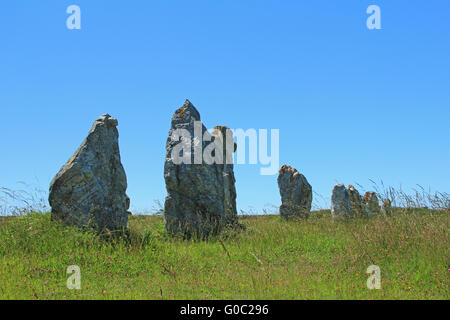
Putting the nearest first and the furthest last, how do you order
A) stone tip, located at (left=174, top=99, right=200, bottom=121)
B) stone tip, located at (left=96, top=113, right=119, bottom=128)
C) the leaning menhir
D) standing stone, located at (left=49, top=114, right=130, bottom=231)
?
standing stone, located at (left=49, top=114, right=130, bottom=231) < stone tip, located at (left=96, top=113, right=119, bottom=128) < the leaning menhir < stone tip, located at (left=174, top=99, right=200, bottom=121)

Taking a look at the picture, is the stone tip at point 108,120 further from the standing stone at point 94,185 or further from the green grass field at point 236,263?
the green grass field at point 236,263

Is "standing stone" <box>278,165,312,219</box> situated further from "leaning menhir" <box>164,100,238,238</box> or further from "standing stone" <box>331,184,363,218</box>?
"leaning menhir" <box>164,100,238,238</box>

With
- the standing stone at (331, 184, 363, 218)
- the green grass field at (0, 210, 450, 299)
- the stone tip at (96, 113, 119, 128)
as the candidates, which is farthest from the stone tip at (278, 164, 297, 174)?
the stone tip at (96, 113, 119, 128)

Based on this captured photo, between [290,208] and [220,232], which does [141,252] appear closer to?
[220,232]

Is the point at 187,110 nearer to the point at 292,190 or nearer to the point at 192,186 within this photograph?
the point at 192,186

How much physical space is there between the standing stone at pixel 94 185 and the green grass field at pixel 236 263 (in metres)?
0.51

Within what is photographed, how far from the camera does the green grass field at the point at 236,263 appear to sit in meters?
6.48

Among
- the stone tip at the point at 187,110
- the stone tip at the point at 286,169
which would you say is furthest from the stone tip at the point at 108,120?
the stone tip at the point at 286,169

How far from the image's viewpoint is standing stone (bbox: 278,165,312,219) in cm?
2064

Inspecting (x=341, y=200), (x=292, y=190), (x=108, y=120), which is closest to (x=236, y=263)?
(x=108, y=120)

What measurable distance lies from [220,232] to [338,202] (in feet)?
28.0

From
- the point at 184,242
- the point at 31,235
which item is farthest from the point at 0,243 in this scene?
the point at 184,242

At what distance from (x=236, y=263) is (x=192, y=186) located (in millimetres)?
4574

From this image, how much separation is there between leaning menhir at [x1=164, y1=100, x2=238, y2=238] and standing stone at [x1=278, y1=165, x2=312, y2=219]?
8.18 m
